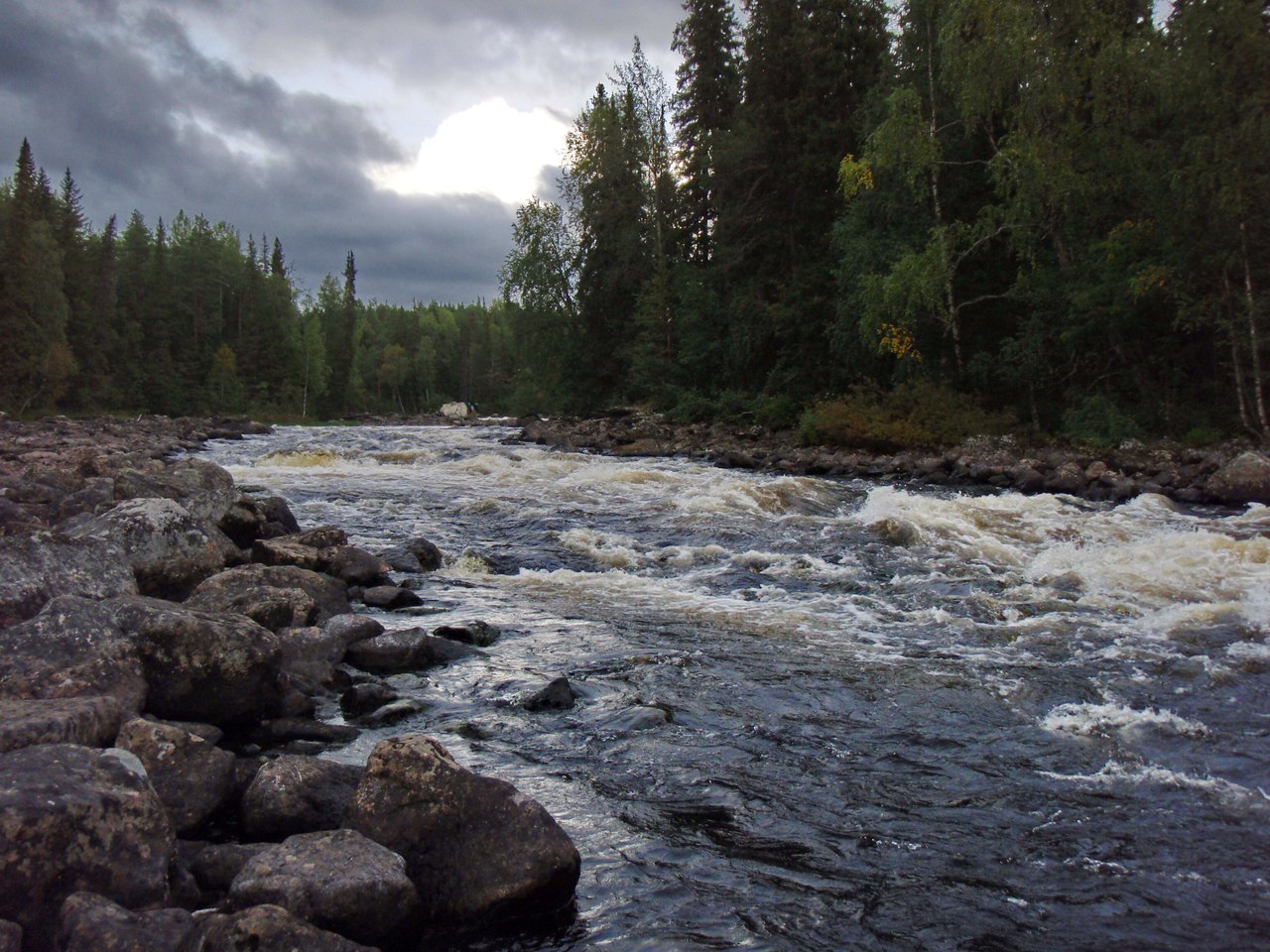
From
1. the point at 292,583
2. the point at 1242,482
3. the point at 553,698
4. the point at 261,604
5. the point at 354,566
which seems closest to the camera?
the point at 553,698

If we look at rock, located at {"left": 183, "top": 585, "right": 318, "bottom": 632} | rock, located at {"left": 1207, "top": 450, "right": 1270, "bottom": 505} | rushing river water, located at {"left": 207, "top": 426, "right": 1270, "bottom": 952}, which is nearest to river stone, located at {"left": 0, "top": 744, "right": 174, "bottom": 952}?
rushing river water, located at {"left": 207, "top": 426, "right": 1270, "bottom": 952}

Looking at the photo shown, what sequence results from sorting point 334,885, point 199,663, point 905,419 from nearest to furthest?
point 334,885
point 199,663
point 905,419

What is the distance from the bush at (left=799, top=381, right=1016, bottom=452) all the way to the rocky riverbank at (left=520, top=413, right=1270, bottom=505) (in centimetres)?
47

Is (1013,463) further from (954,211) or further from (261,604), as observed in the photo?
(261,604)

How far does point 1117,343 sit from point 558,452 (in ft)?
54.9

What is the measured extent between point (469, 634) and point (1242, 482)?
14607 millimetres

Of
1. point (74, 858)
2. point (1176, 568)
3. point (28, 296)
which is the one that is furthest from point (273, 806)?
point (28, 296)

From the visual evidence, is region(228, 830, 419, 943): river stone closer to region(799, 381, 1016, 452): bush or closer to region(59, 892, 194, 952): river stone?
region(59, 892, 194, 952): river stone

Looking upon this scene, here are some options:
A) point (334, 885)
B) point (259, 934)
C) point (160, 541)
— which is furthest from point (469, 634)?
point (259, 934)

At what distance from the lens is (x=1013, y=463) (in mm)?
20031

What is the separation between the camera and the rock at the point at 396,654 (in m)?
7.18

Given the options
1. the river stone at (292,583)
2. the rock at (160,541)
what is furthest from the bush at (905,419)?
the rock at (160,541)

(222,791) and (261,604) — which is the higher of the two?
(261,604)

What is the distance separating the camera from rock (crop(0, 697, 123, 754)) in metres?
3.94
